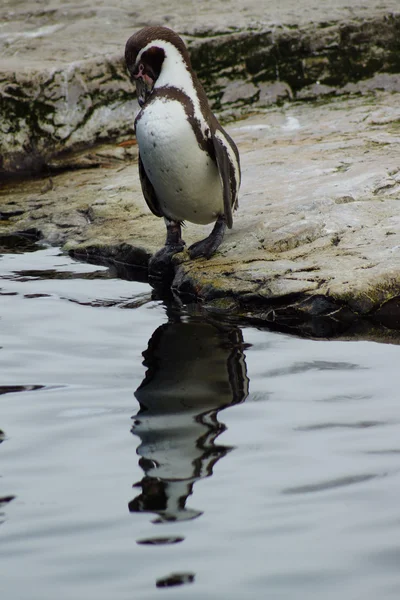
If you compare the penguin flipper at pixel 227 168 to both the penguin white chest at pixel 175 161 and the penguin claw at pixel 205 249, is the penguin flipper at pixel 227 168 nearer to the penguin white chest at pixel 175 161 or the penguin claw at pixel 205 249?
the penguin white chest at pixel 175 161

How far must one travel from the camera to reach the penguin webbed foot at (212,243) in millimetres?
4262

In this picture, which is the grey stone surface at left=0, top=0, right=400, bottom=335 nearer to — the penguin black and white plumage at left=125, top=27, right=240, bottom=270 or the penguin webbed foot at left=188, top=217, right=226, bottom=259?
the penguin webbed foot at left=188, top=217, right=226, bottom=259

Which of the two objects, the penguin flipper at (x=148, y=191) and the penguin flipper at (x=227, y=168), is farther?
the penguin flipper at (x=148, y=191)

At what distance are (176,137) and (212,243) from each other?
2.12 ft

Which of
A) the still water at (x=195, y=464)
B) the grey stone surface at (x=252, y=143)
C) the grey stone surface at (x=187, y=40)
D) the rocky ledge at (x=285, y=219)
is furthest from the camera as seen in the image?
the grey stone surface at (x=187, y=40)

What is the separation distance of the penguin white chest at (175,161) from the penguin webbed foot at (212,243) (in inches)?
5.2

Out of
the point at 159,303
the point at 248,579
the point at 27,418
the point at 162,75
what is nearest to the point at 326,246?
the point at 159,303

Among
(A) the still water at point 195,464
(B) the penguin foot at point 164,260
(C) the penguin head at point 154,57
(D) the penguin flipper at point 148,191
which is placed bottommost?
(A) the still water at point 195,464

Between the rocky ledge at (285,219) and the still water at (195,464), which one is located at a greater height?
the rocky ledge at (285,219)

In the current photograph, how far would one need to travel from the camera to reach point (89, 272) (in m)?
4.61

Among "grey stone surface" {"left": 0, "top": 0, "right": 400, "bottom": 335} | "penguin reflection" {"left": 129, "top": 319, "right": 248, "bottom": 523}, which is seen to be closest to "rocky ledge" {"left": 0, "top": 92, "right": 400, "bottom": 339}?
"grey stone surface" {"left": 0, "top": 0, "right": 400, "bottom": 335}

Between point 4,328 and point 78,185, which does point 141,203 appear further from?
point 4,328

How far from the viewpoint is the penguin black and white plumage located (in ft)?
12.7

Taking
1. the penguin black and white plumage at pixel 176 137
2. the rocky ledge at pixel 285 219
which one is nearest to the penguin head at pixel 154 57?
the penguin black and white plumage at pixel 176 137
